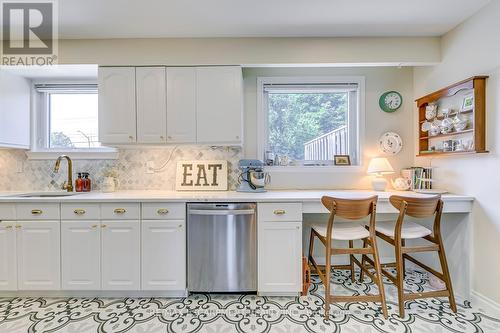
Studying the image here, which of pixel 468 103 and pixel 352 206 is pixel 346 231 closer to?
pixel 352 206

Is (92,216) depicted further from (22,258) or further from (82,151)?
(82,151)

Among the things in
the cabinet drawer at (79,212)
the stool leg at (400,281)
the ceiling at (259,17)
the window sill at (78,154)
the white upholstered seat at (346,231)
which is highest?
the ceiling at (259,17)

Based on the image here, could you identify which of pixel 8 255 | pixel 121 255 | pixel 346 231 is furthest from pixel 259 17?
pixel 8 255

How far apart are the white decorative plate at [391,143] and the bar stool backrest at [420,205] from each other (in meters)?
0.93

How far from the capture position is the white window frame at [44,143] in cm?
276

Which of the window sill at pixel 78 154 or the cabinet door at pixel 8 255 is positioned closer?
the cabinet door at pixel 8 255

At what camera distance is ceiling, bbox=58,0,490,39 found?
75.4 inches

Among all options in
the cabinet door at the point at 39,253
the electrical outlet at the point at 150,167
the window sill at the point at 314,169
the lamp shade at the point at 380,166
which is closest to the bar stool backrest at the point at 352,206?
the lamp shade at the point at 380,166

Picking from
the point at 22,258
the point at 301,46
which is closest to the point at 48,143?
the point at 22,258

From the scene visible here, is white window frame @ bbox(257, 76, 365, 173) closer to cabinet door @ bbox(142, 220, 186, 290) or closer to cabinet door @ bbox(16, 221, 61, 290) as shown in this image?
cabinet door @ bbox(142, 220, 186, 290)

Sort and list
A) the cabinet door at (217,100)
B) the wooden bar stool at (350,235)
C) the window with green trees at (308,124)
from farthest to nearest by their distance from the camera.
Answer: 1. the window with green trees at (308,124)
2. the cabinet door at (217,100)
3. the wooden bar stool at (350,235)

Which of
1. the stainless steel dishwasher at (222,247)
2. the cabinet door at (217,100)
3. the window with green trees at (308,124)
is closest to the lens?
the stainless steel dishwasher at (222,247)

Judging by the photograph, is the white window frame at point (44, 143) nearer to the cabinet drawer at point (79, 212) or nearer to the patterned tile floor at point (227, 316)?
the cabinet drawer at point (79, 212)

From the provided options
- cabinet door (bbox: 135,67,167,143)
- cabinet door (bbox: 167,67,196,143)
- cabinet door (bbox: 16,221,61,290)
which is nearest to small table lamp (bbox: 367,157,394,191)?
cabinet door (bbox: 167,67,196,143)
